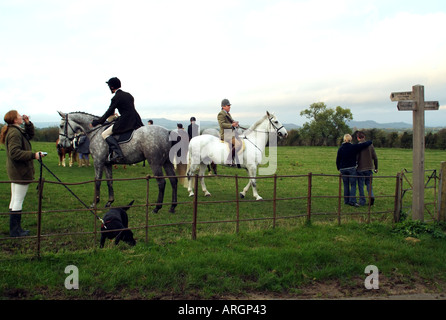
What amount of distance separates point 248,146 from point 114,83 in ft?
13.9

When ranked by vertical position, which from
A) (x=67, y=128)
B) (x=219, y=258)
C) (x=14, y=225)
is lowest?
(x=219, y=258)

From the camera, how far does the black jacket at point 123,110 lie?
9138 millimetres

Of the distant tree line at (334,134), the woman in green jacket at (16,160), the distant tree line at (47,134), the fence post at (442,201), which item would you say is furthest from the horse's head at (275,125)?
the distant tree line at (47,134)

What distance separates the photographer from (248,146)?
11023 millimetres

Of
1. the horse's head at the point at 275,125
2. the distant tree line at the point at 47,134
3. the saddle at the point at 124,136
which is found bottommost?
the saddle at the point at 124,136

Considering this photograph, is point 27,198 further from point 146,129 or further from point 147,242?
point 147,242

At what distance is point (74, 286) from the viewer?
4.77 m

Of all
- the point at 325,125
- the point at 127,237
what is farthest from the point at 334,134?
the point at 127,237

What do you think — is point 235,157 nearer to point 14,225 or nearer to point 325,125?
point 14,225

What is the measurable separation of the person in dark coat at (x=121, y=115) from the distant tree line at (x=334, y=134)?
1327 inches

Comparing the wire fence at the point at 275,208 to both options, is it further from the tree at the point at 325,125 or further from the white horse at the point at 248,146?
the tree at the point at 325,125

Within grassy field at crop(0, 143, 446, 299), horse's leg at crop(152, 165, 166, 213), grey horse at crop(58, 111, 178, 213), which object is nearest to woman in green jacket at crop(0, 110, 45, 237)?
grassy field at crop(0, 143, 446, 299)

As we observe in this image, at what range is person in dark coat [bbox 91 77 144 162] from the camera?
9.16 metres
